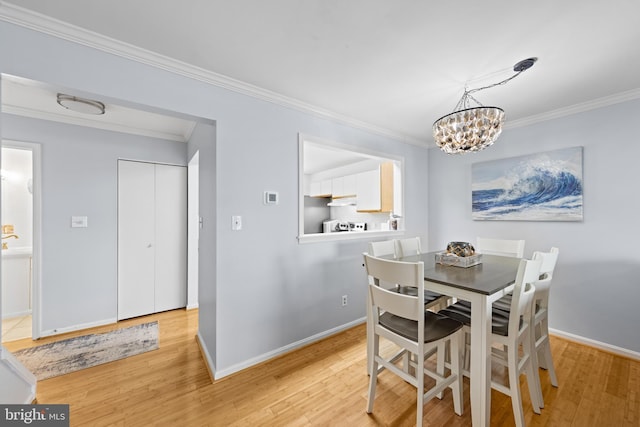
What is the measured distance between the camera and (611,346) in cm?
232

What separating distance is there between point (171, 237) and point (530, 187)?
4.54 meters

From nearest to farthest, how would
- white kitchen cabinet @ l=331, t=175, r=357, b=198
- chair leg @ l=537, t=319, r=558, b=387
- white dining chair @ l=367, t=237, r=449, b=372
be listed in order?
chair leg @ l=537, t=319, r=558, b=387
white dining chair @ l=367, t=237, r=449, b=372
white kitchen cabinet @ l=331, t=175, r=357, b=198

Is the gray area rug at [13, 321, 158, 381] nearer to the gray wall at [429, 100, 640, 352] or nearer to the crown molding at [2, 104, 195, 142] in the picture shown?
the crown molding at [2, 104, 195, 142]

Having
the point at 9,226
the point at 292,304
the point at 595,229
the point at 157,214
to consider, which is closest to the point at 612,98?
the point at 595,229

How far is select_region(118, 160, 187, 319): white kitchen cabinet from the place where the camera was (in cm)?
308

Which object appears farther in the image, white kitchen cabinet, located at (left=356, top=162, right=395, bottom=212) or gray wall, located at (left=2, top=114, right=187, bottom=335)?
white kitchen cabinet, located at (left=356, top=162, right=395, bottom=212)

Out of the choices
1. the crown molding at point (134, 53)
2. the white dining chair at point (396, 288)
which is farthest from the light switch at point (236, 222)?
the white dining chair at point (396, 288)

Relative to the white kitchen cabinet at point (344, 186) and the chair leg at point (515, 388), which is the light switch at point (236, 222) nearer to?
the chair leg at point (515, 388)

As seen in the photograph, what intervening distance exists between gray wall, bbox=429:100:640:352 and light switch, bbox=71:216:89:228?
5038 millimetres

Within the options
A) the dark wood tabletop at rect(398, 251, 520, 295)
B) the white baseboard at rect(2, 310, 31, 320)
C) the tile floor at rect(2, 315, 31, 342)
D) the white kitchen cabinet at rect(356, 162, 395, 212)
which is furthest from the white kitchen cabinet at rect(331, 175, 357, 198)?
the white baseboard at rect(2, 310, 31, 320)

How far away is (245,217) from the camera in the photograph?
6.95ft

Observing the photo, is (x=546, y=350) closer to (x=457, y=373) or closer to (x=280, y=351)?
(x=457, y=373)

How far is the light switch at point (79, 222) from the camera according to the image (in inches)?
109

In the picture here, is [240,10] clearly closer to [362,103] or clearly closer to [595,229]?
[362,103]
